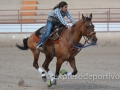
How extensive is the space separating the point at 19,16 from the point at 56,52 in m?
13.8

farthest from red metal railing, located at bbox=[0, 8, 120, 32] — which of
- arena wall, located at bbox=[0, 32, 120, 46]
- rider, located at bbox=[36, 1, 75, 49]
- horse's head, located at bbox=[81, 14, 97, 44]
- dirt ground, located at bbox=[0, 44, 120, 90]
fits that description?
horse's head, located at bbox=[81, 14, 97, 44]

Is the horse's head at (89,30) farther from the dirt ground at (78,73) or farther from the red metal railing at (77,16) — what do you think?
the red metal railing at (77,16)

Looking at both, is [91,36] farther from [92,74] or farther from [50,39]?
[92,74]

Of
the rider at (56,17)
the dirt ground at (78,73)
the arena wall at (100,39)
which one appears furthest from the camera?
the arena wall at (100,39)

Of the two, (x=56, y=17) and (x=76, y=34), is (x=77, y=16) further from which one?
(x=76, y=34)

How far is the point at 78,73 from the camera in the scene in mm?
10695

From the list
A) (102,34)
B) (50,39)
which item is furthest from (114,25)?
(50,39)

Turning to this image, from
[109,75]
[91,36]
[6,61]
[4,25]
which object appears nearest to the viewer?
[91,36]

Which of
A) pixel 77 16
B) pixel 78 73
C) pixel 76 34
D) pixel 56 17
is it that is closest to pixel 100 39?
pixel 77 16

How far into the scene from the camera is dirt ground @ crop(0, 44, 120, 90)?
882 centimetres

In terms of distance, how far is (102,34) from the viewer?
18.4 metres

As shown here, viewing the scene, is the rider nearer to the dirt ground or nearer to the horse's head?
the horse's head

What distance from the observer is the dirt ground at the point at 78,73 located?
882cm

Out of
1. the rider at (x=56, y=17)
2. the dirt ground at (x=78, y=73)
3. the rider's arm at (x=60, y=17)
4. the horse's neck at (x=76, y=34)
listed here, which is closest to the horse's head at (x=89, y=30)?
the horse's neck at (x=76, y=34)
